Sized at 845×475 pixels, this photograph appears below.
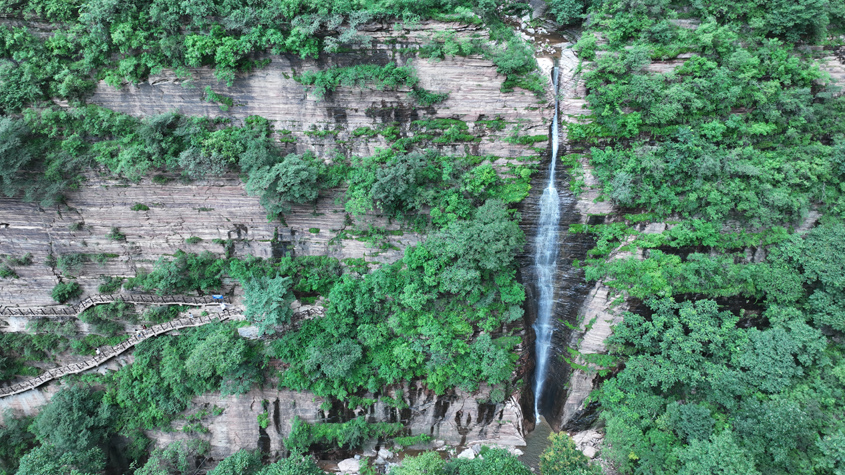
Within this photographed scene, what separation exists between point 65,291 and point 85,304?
30.8 inches

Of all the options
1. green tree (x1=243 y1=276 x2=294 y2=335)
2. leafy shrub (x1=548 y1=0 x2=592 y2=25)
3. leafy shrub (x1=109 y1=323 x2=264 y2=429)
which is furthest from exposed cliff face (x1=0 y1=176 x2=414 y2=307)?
leafy shrub (x1=548 y1=0 x2=592 y2=25)

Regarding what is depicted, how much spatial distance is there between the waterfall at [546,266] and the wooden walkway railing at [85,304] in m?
13.1

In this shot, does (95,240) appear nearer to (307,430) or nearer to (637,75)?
(307,430)

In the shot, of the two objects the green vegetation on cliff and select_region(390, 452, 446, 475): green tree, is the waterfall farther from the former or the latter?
select_region(390, 452, 446, 475): green tree

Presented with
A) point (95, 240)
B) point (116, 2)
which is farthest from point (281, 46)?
point (95, 240)

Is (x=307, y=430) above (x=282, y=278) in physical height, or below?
below

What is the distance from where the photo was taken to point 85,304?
1445 centimetres

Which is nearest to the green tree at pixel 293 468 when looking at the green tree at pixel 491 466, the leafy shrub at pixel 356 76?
the green tree at pixel 491 466

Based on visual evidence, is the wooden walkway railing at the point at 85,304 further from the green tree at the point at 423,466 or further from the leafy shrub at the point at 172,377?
the green tree at the point at 423,466

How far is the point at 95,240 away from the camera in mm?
14055

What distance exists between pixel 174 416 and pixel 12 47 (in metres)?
13.2

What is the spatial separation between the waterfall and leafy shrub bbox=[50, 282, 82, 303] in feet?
55.5

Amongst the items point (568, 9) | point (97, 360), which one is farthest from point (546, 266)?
point (97, 360)

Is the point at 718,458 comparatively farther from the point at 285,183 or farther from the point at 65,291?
the point at 65,291
